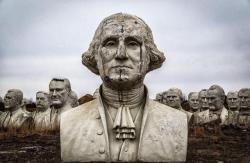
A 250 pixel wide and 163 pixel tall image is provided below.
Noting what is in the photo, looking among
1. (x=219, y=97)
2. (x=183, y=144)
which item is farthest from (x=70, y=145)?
(x=219, y=97)

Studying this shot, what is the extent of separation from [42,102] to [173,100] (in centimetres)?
492

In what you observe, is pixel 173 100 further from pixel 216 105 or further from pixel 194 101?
pixel 194 101

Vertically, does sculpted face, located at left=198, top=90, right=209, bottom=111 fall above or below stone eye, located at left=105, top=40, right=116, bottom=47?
below

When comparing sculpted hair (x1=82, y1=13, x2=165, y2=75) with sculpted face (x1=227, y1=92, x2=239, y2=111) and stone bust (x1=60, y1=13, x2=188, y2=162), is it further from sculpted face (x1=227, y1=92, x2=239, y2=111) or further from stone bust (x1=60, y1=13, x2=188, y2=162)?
sculpted face (x1=227, y1=92, x2=239, y2=111)

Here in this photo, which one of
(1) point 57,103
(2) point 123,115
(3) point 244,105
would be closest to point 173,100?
(3) point 244,105

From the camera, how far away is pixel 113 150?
26.3 feet

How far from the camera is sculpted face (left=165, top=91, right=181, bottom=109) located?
2061 cm

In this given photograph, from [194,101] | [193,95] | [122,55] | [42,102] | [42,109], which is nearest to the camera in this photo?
[122,55]

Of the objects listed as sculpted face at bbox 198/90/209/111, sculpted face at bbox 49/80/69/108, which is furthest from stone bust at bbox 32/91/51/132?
sculpted face at bbox 198/90/209/111

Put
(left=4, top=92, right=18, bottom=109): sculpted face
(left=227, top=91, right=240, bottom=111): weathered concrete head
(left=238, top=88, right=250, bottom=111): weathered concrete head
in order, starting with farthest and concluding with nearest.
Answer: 1. (left=227, top=91, right=240, bottom=111): weathered concrete head
2. (left=238, top=88, right=250, bottom=111): weathered concrete head
3. (left=4, top=92, right=18, bottom=109): sculpted face

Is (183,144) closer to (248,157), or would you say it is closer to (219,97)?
(248,157)

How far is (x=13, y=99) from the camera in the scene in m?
19.9

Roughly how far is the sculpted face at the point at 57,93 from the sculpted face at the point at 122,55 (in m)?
10.3

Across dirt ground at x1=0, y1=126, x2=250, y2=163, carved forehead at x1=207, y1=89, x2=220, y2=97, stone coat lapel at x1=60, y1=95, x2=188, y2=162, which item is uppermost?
carved forehead at x1=207, y1=89, x2=220, y2=97
